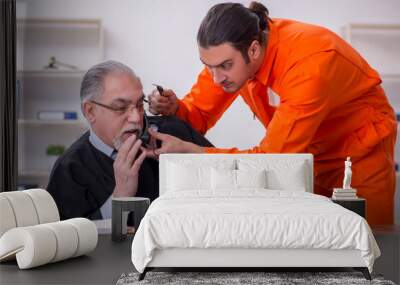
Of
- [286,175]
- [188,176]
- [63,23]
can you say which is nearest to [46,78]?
[63,23]

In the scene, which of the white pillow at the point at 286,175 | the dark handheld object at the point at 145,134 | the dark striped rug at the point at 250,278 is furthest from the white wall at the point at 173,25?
the dark striped rug at the point at 250,278

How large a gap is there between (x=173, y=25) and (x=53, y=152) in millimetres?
1512

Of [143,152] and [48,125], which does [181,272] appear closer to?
[143,152]

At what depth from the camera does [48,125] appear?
572 cm

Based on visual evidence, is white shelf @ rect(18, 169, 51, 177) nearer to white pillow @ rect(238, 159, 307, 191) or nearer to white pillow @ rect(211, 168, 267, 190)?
white pillow @ rect(211, 168, 267, 190)

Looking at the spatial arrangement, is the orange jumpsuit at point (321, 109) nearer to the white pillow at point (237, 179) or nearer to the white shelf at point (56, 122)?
the white pillow at point (237, 179)

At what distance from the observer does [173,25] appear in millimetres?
5680

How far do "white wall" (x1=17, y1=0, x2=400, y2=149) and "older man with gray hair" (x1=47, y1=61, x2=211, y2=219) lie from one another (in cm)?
24

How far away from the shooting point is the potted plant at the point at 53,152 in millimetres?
5680

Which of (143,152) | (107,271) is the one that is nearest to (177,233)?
(107,271)

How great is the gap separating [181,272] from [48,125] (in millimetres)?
2261

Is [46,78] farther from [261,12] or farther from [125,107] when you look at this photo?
[261,12]

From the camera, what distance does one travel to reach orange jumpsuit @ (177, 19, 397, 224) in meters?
5.04

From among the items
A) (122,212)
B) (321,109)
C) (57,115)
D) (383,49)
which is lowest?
(122,212)
